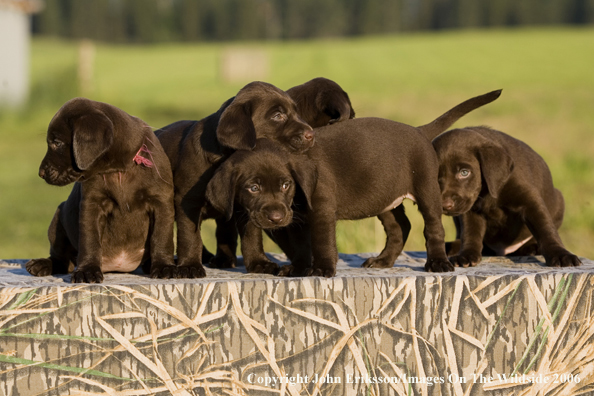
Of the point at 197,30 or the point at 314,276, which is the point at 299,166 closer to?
the point at 314,276

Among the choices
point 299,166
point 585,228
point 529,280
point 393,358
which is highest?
point 299,166

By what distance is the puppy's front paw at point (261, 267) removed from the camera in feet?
15.5

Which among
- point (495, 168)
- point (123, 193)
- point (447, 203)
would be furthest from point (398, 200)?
point (123, 193)

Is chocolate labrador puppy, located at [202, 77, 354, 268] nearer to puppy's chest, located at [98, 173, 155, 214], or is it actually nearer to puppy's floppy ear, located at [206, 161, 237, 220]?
puppy's chest, located at [98, 173, 155, 214]

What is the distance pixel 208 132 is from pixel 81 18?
82.0 m

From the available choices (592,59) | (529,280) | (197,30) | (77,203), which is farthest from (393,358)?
(197,30)

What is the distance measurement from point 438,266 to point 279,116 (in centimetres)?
137

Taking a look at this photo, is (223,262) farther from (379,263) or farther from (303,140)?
(303,140)

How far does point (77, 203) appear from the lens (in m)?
4.79

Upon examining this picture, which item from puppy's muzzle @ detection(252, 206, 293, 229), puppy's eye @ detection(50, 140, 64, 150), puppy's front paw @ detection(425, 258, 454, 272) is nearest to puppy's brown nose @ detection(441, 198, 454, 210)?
puppy's front paw @ detection(425, 258, 454, 272)

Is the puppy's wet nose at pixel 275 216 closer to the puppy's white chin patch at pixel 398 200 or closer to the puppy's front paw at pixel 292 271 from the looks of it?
the puppy's front paw at pixel 292 271

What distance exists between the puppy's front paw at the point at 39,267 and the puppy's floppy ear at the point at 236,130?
148cm

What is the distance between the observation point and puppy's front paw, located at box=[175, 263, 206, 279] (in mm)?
4395

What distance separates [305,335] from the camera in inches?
159
